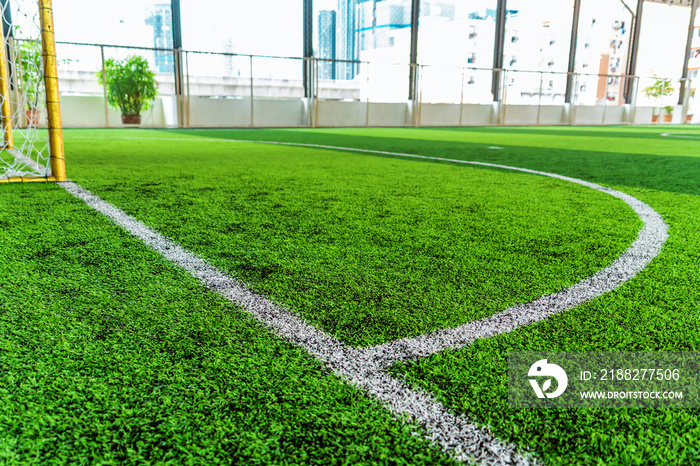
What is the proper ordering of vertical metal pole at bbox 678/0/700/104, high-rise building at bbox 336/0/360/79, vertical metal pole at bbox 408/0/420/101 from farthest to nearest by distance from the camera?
vertical metal pole at bbox 678/0/700/104
vertical metal pole at bbox 408/0/420/101
high-rise building at bbox 336/0/360/79

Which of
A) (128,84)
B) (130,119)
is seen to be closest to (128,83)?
(128,84)

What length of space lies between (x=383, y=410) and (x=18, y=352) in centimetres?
72

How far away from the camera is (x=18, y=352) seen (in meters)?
1.03

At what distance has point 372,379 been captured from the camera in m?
0.95

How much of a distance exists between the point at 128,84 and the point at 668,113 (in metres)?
21.4

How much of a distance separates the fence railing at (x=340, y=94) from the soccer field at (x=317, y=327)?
38.0 ft

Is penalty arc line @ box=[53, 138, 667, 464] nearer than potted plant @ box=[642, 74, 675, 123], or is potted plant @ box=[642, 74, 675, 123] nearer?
penalty arc line @ box=[53, 138, 667, 464]

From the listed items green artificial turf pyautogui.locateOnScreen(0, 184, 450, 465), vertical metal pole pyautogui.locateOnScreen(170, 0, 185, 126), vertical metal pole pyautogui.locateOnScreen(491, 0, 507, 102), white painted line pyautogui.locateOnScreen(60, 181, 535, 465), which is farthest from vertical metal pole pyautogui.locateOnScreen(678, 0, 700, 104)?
green artificial turf pyautogui.locateOnScreen(0, 184, 450, 465)

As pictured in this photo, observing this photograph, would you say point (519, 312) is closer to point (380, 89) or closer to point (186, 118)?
point (186, 118)

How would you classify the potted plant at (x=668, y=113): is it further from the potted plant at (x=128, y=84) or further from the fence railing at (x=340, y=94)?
the potted plant at (x=128, y=84)

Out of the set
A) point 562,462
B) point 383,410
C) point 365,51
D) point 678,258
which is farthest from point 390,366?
point 365,51

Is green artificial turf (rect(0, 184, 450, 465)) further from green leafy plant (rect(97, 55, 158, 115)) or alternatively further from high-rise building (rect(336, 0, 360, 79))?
high-rise building (rect(336, 0, 360, 79))

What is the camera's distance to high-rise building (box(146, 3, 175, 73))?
12995mm

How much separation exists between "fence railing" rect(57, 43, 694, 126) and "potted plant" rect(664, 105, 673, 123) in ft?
0.80
